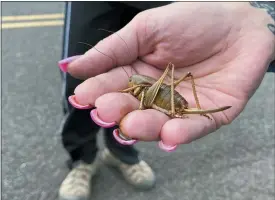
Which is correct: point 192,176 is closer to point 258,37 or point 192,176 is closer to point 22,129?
point 258,37

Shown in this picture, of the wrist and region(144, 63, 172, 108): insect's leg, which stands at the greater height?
the wrist

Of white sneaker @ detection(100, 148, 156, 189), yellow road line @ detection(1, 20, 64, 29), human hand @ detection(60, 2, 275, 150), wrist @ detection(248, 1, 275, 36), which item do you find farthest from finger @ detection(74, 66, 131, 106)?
yellow road line @ detection(1, 20, 64, 29)

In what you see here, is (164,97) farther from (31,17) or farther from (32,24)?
(31,17)

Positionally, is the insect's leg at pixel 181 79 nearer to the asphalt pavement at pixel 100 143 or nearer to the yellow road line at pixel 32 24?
the asphalt pavement at pixel 100 143

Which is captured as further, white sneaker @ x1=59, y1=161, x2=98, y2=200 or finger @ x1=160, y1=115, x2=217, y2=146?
white sneaker @ x1=59, y1=161, x2=98, y2=200

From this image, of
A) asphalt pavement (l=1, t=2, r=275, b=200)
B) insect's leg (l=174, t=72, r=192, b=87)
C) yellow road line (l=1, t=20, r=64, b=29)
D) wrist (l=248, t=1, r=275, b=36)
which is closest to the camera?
asphalt pavement (l=1, t=2, r=275, b=200)

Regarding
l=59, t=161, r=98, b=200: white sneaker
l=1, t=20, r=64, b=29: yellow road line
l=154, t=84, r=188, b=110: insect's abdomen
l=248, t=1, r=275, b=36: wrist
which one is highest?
l=248, t=1, r=275, b=36: wrist

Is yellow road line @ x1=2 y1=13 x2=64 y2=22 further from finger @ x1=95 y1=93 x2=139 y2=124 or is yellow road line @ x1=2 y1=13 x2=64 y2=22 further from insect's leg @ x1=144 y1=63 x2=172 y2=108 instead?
finger @ x1=95 y1=93 x2=139 y2=124
